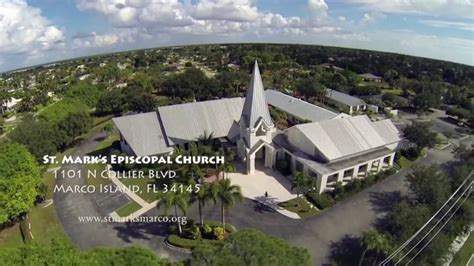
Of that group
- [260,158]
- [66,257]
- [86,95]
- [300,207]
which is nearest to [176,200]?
[66,257]

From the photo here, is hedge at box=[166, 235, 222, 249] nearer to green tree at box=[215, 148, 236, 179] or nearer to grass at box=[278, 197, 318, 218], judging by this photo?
green tree at box=[215, 148, 236, 179]

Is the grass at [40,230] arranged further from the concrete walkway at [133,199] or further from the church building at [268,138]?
the church building at [268,138]

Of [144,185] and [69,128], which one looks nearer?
[144,185]

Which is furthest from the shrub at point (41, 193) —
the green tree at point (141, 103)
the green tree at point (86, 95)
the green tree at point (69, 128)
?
the green tree at point (86, 95)

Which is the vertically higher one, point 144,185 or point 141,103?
point 141,103

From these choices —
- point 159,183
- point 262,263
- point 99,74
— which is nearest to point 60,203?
point 159,183

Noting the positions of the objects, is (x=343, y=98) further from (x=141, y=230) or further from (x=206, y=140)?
(x=141, y=230)
